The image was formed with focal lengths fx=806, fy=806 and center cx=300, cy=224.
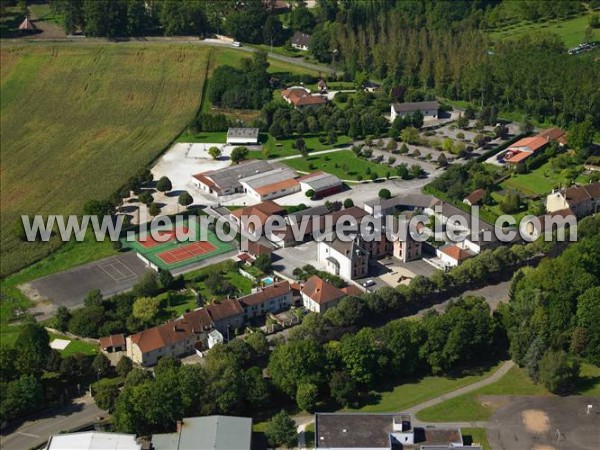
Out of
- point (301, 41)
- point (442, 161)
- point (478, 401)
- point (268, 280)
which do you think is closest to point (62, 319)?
point (268, 280)

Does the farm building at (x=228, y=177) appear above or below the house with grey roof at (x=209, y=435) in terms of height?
above

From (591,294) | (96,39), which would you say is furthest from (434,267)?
(96,39)

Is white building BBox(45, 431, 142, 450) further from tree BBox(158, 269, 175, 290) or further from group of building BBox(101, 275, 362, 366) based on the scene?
tree BBox(158, 269, 175, 290)

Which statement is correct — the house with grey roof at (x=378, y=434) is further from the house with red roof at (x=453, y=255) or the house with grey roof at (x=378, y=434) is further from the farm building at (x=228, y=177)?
the farm building at (x=228, y=177)

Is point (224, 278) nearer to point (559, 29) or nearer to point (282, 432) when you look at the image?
point (282, 432)

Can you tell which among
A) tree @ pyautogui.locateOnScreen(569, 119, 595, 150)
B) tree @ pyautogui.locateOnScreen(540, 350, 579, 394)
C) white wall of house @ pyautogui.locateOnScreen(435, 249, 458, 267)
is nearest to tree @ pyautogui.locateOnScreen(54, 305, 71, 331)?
white wall of house @ pyautogui.locateOnScreen(435, 249, 458, 267)

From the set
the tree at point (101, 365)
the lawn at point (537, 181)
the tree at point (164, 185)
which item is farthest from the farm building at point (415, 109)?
the tree at point (101, 365)
